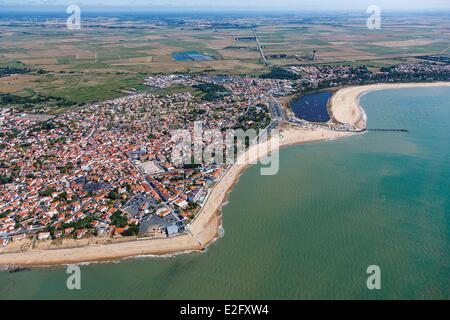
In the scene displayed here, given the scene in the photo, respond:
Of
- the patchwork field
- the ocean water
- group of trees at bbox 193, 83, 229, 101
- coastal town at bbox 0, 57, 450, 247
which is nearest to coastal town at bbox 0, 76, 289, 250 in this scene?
coastal town at bbox 0, 57, 450, 247

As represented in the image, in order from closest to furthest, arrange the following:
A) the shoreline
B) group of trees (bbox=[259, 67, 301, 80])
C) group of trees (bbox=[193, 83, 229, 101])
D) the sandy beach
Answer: the shoreline
the sandy beach
group of trees (bbox=[193, 83, 229, 101])
group of trees (bbox=[259, 67, 301, 80])

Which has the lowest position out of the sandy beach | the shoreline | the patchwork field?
the shoreline

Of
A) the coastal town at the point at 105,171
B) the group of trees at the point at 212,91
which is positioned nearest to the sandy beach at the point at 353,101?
the coastal town at the point at 105,171

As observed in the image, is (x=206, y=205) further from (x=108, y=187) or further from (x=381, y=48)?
(x=381, y=48)

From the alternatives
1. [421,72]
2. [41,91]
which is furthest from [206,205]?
[421,72]

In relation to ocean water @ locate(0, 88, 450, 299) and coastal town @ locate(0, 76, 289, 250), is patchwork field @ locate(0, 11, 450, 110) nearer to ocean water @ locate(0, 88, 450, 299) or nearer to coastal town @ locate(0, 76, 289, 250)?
coastal town @ locate(0, 76, 289, 250)

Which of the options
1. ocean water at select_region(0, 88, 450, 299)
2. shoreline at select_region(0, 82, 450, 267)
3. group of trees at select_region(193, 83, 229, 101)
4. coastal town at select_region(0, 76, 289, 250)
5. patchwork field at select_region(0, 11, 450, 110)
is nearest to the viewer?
ocean water at select_region(0, 88, 450, 299)

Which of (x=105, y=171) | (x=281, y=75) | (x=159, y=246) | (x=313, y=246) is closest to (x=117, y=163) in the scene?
(x=105, y=171)
